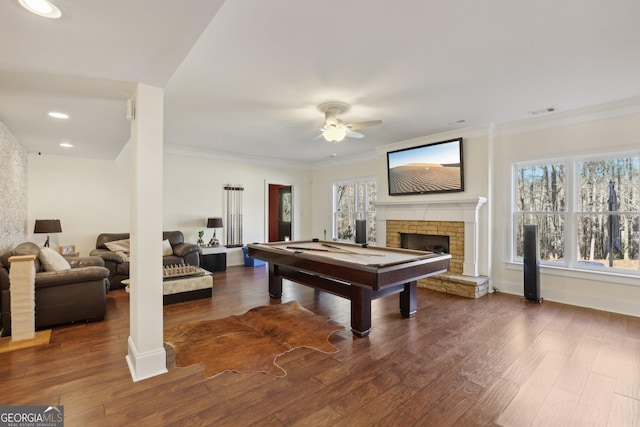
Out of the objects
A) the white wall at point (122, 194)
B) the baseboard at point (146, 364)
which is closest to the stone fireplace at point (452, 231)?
the white wall at point (122, 194)

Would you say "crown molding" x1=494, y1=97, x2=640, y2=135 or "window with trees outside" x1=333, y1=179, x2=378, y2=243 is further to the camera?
"window with trees outside" x1=333, y1=179, x2=378, y2=243

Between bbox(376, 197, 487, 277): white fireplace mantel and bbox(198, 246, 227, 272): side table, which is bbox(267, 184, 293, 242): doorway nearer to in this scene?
bbox(198, 246, 227, 272): side table

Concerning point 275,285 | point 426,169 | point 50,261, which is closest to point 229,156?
Answer: point 275,285

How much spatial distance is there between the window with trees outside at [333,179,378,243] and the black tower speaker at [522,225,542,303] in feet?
10.0

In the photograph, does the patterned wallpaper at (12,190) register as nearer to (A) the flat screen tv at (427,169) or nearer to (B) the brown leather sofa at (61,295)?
(B) the brown leather sofa at (61,295)

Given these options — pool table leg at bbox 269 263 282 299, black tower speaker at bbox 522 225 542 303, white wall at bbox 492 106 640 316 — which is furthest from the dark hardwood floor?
pool table leg at bbox 269 263 282 299

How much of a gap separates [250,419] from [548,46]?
3622 mm

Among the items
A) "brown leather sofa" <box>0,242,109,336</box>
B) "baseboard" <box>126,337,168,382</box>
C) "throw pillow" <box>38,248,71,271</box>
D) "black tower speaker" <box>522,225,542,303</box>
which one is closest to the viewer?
"baseboard" <box>126,337,168,382</box>

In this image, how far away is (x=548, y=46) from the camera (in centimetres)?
251

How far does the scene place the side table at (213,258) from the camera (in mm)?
6207

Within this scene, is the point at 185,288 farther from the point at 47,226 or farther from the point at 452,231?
the point at 452,231

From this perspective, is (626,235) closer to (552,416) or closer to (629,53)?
(629,53)

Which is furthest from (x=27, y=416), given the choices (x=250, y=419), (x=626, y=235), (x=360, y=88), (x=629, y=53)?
(x=626, y=235)

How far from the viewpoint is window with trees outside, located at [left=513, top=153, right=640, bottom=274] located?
390 cm
